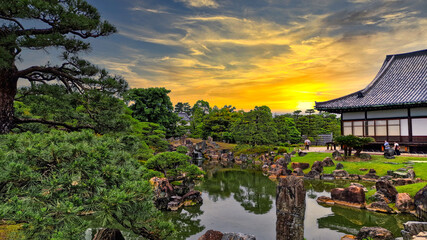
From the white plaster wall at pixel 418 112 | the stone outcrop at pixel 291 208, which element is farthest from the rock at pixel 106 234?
the white plaster wall at pixel 418 112

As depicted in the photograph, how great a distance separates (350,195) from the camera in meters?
9.62

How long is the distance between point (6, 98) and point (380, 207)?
472 inches

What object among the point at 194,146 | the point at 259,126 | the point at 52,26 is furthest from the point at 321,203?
the point at 194,146

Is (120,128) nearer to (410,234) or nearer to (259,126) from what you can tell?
(410,234)

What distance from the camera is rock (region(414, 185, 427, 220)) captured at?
25.2 ft

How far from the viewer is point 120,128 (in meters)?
5.98

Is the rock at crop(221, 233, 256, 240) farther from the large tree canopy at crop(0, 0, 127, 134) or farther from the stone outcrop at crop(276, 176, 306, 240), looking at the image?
the large tree canopy at crop(0, 0, 127, 134)

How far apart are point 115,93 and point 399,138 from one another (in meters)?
21.4

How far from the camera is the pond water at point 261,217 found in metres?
7.38

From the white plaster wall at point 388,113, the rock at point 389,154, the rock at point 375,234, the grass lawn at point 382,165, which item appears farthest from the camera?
the white plaster wall at point 388,113

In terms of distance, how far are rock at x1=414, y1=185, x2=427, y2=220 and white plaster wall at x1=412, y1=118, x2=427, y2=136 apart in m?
12.7

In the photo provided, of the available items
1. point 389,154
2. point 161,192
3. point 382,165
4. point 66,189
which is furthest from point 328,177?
point 66,189

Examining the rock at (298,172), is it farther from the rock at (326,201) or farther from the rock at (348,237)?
the rock at (348,237)

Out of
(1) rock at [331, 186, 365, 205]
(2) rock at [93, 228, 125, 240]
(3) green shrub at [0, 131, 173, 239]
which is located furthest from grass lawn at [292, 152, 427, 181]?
(3) green shrub at [0, 131, 173, 239]
